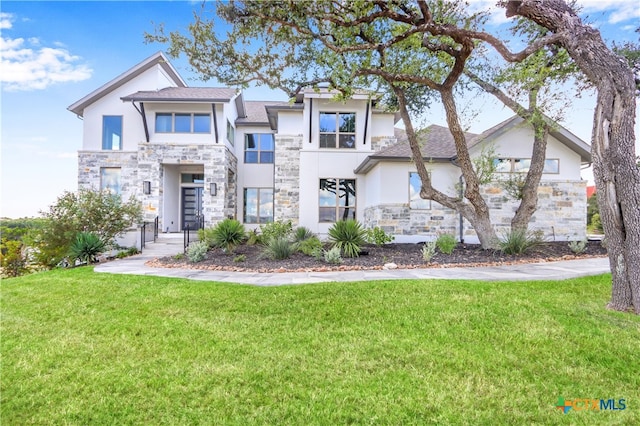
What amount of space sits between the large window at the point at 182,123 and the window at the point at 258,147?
274 centimetres

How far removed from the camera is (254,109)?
19.7 m

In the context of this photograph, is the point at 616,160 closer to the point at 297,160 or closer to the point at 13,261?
the point at 297,160

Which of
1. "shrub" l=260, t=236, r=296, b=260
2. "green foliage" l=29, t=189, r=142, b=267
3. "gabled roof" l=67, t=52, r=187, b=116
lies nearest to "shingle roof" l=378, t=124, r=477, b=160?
"shrub" l=260, t=236, r=296, b=260

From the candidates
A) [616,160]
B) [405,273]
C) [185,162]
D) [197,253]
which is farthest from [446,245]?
[185,162]

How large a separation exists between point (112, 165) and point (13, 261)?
257 inches

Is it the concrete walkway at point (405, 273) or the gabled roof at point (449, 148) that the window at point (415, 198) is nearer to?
the gabled roof at point (449, 148)

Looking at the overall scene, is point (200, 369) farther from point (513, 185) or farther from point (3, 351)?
point (513, 185)

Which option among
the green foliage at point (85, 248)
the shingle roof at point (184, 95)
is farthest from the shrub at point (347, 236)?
the shingle roof at point (184, 95)

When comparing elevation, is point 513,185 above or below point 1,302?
above

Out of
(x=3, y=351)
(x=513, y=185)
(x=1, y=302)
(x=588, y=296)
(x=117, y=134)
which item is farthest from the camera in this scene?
(x=117, y=134)

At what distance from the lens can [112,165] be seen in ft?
50.5

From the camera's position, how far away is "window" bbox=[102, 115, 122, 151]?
1559cm

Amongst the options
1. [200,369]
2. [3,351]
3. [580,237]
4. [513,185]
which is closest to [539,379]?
[200,369]

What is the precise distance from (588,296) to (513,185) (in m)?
7.11
